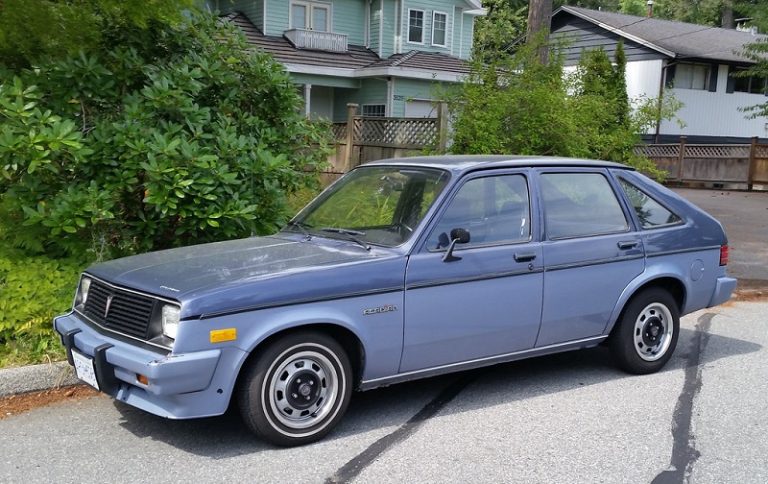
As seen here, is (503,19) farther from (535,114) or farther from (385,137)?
(535,114)

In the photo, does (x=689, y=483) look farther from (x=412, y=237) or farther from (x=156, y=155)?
(x=156, y=155)

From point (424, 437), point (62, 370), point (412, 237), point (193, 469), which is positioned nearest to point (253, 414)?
point (193, 469)

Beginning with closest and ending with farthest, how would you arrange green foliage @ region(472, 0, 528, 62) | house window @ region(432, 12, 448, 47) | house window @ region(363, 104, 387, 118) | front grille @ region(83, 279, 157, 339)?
front grille @ region(83, 279, 157, 339)
green foliage @ region(472, 0, 528, 62)
house window @ region(363, 104, 387, 118)
house window @ region(432, 12, 448, 47)

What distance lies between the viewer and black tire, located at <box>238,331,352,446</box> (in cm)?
450

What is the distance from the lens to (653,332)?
6.26m

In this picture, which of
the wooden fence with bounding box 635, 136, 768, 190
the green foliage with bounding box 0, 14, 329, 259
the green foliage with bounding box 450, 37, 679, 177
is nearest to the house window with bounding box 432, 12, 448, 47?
the wooden fence with bounding box 635, 136, 768, 190

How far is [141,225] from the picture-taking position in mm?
6812

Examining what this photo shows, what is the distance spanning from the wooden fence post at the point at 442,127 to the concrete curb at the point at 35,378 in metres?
7.24

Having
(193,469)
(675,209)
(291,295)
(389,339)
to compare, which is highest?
(675,209)

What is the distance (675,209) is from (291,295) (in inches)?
139

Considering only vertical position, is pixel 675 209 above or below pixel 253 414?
above

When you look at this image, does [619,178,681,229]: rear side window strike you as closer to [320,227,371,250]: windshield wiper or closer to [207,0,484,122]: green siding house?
[320,227,371,250]: windshield wiper

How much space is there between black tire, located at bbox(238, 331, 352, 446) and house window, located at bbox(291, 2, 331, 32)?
23503 millimetres

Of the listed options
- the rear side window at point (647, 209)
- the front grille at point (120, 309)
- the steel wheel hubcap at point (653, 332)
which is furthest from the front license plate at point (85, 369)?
the rear side window at point (647, 209)
